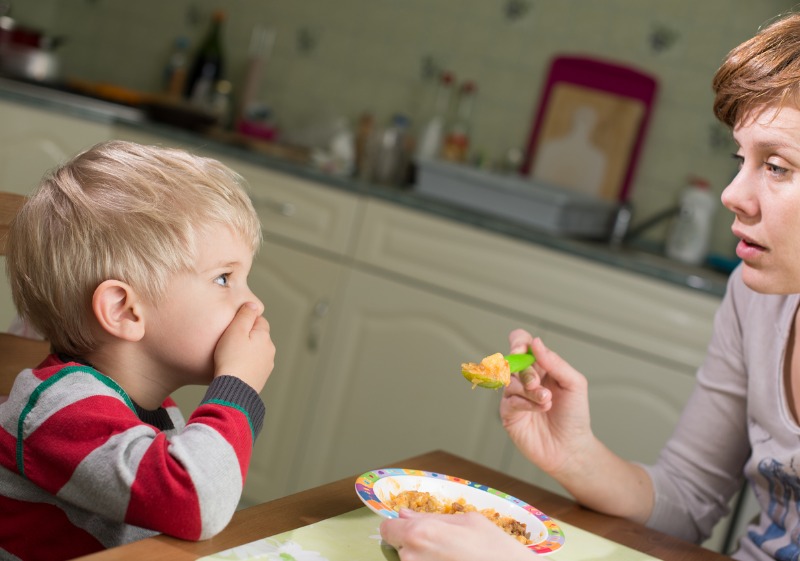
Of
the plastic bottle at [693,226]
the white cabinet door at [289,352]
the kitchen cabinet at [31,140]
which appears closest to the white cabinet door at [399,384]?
the white cabinet door at [289,352]

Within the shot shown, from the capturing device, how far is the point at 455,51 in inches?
121

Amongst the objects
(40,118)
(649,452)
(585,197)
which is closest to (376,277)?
(585,197)

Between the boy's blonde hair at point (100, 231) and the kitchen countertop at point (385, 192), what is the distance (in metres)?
1.24

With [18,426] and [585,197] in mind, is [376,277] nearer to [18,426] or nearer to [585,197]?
[585,197]

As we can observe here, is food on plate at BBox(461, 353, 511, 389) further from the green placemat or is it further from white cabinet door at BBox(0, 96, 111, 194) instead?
white cabinet door at BBox(0, 96, 111, 194)

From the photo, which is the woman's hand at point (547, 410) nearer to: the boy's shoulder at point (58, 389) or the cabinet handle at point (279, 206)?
the boy's shoulder at point (58, 389)

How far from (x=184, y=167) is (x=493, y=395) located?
1490 millimetres

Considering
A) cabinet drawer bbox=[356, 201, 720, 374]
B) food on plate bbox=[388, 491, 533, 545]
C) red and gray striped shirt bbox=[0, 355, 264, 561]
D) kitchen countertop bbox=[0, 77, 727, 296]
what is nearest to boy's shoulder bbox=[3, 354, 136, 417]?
red and gray striped shirt bbox=[0, 355, 264, 561]

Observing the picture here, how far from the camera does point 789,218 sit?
106cm

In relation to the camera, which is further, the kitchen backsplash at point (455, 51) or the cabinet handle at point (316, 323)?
the kitchen backsplash at point (455, 51)

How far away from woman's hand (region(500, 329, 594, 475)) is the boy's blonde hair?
1.17 feet

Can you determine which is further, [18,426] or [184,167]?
[184,167]

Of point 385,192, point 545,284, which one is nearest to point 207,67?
point 385,192

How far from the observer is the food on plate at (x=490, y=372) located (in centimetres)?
100
